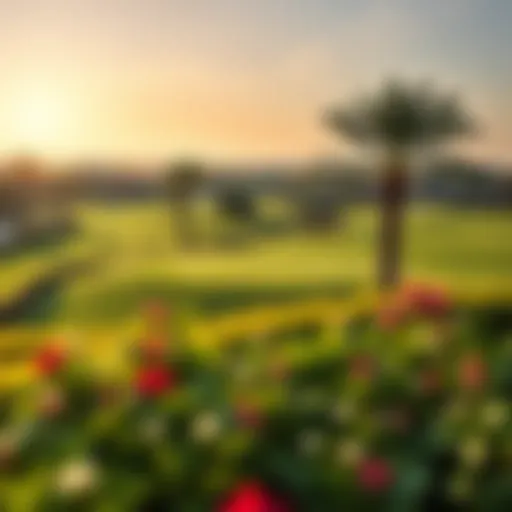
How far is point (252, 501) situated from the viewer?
3.88 ft

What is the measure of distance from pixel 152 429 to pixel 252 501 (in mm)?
153

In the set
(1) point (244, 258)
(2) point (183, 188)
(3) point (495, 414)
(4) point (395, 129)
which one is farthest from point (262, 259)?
(3) point (495, 414)

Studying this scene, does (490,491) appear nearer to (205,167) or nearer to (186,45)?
(205,167)

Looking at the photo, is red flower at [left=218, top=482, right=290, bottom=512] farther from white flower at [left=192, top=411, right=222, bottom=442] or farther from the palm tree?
the palm tree


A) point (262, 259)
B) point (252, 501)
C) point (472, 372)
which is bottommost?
point (252, 501)

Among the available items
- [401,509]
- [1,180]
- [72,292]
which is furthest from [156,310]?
[401,509]

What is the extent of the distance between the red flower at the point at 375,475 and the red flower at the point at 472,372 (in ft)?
0.50

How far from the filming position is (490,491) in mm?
1204

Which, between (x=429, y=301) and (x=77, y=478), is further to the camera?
(x=429, y=301)

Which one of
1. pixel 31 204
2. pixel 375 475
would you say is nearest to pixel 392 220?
pixel 375 475

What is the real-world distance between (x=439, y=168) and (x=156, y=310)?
0.42 metres

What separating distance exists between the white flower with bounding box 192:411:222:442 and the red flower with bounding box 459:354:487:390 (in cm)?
32

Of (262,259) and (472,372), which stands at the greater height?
(262,259)

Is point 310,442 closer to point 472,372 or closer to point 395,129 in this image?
point 472,372
